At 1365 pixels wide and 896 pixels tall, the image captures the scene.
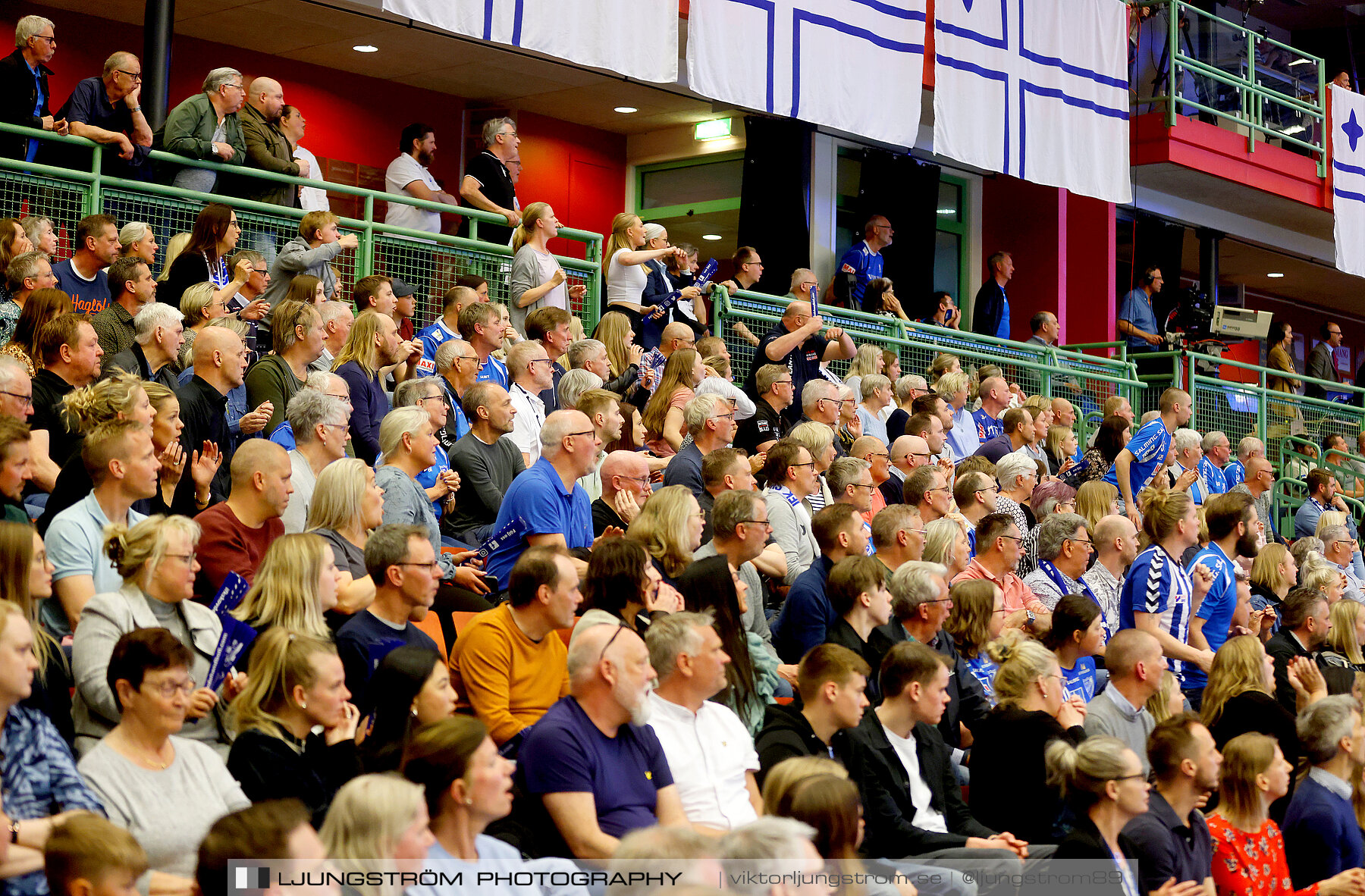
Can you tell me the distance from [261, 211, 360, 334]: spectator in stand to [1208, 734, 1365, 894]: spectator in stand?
205 inches

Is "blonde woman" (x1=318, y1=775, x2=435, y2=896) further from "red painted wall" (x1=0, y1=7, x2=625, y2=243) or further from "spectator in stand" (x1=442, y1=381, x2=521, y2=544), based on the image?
"red painted wall" (x1=0, y1=7, x2=625, y2=243)

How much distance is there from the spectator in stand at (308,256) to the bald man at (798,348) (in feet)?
8.99

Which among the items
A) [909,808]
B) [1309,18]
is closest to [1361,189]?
[1309,18]

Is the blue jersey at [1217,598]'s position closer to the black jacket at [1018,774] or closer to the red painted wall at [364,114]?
the black jacket at [1018,774]

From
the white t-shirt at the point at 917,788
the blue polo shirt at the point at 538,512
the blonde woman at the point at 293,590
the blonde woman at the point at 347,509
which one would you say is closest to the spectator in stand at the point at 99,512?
the blonde woman at the point at 293,590

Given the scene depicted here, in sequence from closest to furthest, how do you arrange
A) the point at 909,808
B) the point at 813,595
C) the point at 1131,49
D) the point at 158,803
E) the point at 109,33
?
the point at 158,803 < the point at 909,808 < the point at 813,595 < the point at 109,33 < the point at 1131,49

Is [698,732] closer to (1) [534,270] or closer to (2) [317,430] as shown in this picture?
(2) [317,430]

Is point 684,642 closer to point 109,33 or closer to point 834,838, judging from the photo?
point 834,838

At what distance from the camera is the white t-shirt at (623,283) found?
33.1 feet

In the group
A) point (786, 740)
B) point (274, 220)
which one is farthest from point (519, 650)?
point (274, 220)

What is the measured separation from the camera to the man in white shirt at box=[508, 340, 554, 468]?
7.79 metres

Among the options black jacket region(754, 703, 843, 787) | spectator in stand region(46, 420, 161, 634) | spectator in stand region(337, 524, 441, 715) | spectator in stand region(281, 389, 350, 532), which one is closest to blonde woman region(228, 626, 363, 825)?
spectator in stand region(337, 524, 441, 715)

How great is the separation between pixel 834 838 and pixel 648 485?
10.2 feet

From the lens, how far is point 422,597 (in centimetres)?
486
